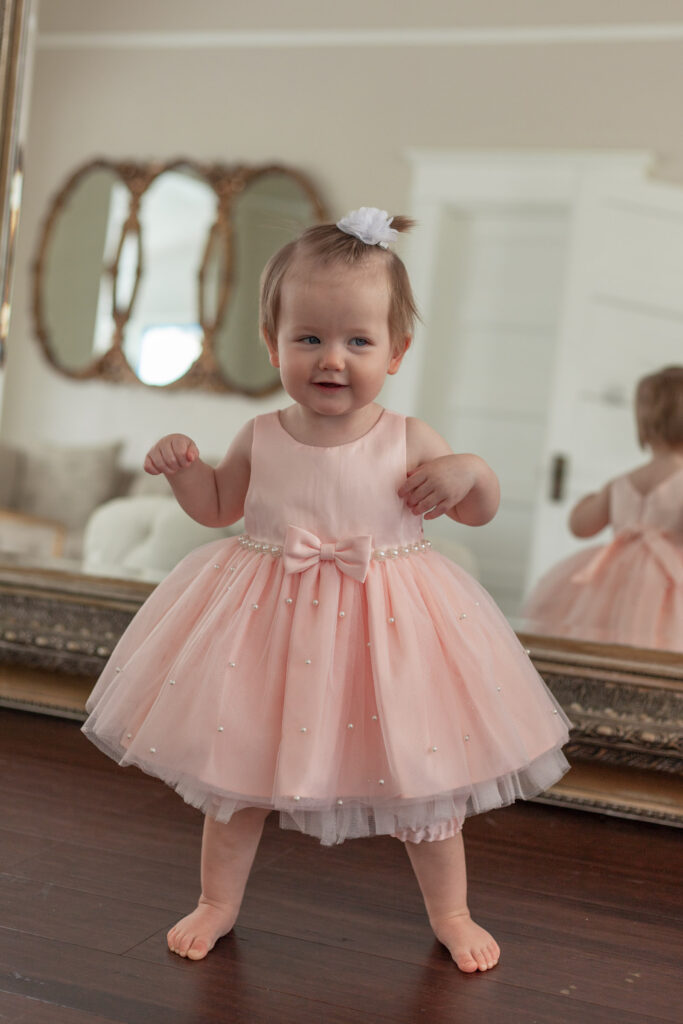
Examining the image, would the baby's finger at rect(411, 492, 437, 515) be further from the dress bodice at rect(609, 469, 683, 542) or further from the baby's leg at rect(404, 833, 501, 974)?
the dress bodice at rect(609, 469, 683, 542)

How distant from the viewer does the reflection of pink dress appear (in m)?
1.65

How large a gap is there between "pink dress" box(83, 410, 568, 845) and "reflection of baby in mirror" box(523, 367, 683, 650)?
57cm

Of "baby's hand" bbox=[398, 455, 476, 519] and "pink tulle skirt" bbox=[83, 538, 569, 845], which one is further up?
"baby's hand" bbox=[398, 455, 476, 519]

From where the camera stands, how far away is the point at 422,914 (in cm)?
116

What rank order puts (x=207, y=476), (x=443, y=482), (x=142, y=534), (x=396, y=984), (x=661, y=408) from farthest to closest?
(x=142, y=534)
(x=661, y=408)
(x=207, y=476)
(x=443, y=482)
(x=396, y=984)

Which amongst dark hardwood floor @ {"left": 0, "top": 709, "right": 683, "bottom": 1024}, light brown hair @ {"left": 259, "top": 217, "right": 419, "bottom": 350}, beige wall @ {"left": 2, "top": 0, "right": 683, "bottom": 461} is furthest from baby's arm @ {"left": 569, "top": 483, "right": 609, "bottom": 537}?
light brown hair @ {"left": 259, "top": 217, "right": 419, "bottom": 350}

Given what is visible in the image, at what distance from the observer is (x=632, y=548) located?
5.50 ft

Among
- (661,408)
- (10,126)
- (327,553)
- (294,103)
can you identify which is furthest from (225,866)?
(10,126)

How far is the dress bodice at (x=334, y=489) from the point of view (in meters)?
1.10

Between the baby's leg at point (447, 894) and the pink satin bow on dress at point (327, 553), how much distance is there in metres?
0.30

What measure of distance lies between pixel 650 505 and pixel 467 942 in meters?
0.87

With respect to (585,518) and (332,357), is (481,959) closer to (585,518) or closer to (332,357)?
(332,357)

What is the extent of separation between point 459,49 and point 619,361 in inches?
24.0

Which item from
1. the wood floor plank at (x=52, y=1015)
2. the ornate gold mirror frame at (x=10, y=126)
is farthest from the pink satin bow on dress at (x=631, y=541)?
the ornate gold mirror frame at (x=10, y=126)
